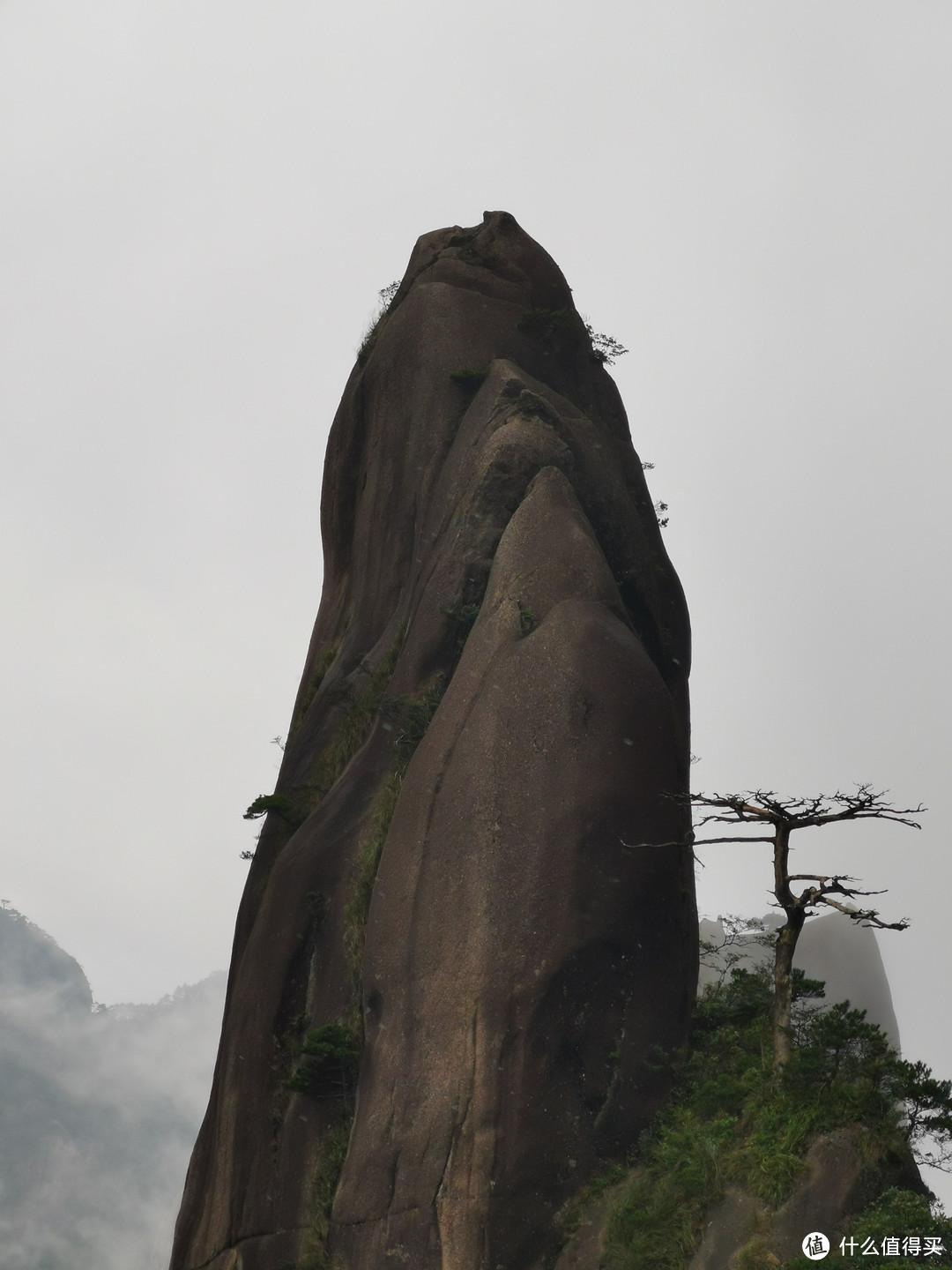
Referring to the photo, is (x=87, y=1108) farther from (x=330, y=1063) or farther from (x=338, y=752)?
(x=330, y=1063)

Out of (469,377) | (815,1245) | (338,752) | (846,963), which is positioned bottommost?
(815,1245)

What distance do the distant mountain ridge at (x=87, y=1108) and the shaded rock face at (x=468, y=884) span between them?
8940 cm

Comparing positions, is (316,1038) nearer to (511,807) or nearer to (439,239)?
(511,807)

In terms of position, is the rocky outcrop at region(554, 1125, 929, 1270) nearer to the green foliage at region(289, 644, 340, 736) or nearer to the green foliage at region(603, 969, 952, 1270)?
the green foliage at region(603, 969, 952, 1270)

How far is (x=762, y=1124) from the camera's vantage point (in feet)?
46.0

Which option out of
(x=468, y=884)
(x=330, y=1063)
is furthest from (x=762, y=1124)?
(x=330, y=1063)

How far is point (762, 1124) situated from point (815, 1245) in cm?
181

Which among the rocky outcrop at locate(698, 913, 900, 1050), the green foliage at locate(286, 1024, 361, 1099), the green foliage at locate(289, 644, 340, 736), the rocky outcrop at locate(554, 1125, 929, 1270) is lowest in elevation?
the rocky outcrop at locate(554, 1125, 929, 1270)

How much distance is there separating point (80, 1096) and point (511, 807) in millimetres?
126844

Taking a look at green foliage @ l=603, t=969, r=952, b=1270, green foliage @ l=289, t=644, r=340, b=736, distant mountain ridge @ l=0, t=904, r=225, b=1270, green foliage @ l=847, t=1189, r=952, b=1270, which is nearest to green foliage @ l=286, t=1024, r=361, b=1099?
green foliage @ l=603, t=969, r=952, b=1270

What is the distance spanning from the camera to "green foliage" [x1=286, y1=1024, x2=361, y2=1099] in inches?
655

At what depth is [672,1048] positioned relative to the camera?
53.3 feet

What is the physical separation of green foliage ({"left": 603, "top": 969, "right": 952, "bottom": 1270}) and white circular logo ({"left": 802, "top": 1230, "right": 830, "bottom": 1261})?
58 centimetres

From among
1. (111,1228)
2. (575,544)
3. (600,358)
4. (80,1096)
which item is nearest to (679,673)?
(575,544)
